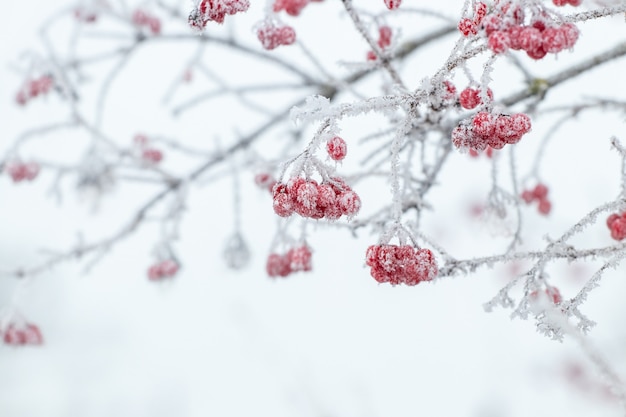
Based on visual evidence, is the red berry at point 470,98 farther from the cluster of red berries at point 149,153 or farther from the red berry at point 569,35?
the cluster of red berries at point 149,153

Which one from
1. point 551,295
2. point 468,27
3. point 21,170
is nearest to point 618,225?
point 551,295

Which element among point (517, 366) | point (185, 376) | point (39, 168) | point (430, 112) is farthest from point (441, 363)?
point (430, 112)

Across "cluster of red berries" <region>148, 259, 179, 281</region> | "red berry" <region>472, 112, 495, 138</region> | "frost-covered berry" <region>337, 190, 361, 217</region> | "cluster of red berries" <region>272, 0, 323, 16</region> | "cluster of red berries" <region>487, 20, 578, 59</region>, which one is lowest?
"frost-covered berry" <region>337, 190, 361, 217</region>

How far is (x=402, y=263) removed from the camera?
1.57 meters

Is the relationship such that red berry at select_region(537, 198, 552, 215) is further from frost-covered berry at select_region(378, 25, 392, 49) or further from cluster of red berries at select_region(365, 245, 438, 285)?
cluster of red berries at select_region(365, 245, 438, 285)

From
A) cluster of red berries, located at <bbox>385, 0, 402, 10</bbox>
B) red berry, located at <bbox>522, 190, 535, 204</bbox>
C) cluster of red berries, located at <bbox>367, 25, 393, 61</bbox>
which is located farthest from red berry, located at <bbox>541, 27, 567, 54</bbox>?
red berry, located at <bbox>522, 190, 535, 204</bbox>

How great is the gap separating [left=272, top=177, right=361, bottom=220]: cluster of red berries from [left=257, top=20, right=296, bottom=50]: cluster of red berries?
70cm

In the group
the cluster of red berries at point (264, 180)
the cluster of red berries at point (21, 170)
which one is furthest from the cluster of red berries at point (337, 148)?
the cluster of red berries at point (21, 170)

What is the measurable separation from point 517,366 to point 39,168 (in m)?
11.8

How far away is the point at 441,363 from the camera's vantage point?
17.3 metres

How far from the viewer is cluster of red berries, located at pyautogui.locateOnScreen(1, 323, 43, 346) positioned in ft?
11.0

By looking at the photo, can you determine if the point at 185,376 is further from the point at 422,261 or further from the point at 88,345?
the point at 422,261

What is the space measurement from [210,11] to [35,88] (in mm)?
2382

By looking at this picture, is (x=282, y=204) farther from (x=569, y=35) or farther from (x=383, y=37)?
(x=383, y=37)
